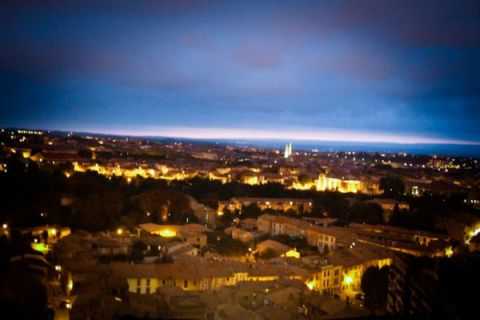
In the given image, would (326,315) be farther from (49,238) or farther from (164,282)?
(49,238)

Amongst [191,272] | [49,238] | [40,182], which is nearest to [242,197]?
[40,182]

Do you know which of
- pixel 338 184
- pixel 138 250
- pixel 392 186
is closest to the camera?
pixel 138 250

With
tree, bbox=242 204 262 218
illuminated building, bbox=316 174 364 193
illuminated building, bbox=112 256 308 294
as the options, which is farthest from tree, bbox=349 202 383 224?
illuminated building, bbox=316 174 364 193

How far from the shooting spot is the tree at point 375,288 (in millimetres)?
5691

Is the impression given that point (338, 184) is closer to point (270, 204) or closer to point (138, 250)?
point (270, 204)

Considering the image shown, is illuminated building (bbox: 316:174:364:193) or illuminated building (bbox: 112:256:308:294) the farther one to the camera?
illuminated building (bbox: 316:174:364:193)

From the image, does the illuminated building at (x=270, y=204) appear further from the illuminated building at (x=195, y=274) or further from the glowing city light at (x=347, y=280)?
the illuminated building at (x=195, y=274)

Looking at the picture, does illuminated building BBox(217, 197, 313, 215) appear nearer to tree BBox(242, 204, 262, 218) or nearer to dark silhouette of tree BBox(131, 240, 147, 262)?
tree BBox(242, 204, 262, 218)

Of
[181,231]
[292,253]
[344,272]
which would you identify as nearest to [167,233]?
[181,231]

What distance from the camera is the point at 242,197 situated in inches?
572

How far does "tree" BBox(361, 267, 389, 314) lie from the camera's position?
5691mm

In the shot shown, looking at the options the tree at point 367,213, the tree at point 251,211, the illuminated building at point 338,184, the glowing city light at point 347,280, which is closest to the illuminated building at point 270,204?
the tree at point 251,211

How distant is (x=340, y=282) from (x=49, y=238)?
205 inches

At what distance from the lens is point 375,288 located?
19.5 feet
